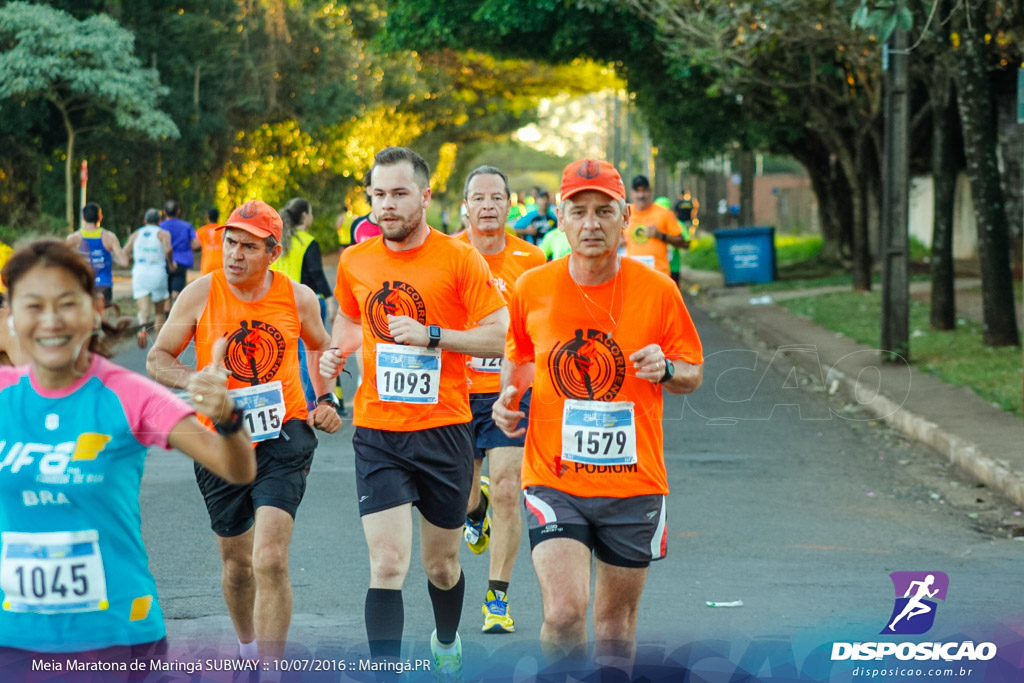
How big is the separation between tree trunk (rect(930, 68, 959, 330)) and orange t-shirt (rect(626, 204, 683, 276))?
137 inches

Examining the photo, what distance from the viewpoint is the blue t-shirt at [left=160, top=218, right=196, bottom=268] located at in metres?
19.8

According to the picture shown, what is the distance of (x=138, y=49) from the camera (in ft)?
111

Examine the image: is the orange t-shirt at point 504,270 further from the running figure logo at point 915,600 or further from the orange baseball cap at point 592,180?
the orange baseball cap at point 592,180

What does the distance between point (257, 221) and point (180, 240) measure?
578 inches

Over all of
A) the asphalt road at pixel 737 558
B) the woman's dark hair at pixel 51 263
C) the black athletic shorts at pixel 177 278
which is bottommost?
the asphalt road at pixel 737 558

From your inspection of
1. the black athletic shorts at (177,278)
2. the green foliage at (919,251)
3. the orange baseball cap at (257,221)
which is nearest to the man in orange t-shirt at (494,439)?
the orange baseball cap at (257,221)

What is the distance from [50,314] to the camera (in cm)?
330

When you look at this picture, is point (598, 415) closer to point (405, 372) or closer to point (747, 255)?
point (405, 372)

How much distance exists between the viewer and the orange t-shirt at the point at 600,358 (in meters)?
4.61

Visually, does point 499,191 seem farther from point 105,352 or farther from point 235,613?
point 105,352

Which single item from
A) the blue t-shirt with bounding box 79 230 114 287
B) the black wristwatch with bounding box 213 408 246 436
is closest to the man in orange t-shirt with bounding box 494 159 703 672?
the black wristwatch with bounding box 213 408 246 436

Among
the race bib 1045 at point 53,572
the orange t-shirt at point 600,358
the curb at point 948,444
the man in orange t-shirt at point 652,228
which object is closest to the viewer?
the race bib 1045 at point 53,572

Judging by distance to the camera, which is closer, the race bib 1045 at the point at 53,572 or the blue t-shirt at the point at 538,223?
the race bib 1045 at the point at 53,572

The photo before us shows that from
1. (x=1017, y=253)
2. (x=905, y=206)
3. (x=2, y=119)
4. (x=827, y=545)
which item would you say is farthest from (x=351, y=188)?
(x=827, y=545)
